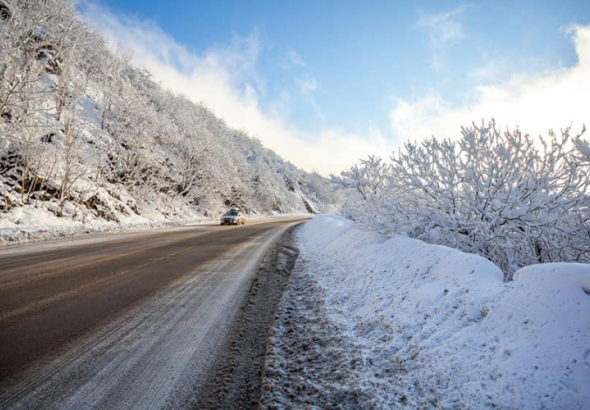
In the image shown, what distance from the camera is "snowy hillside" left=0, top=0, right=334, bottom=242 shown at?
13.9m

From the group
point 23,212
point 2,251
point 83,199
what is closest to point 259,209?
point 83,199

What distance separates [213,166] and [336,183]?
91.4 ft

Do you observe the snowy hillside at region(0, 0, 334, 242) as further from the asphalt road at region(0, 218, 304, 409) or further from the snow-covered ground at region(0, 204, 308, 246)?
the asphalt road at region(0, 218, 304, 409)

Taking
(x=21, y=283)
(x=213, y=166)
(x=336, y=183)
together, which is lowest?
(x=21, y=283)

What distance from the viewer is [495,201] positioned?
4895 millimetres

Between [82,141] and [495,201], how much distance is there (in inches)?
954

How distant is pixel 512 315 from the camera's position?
2469 mm

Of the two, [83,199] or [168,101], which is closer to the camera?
[83,199]

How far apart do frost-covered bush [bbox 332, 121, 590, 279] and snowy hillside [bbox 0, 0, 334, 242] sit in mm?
15704

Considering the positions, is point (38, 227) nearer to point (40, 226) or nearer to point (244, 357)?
point (40, 226)

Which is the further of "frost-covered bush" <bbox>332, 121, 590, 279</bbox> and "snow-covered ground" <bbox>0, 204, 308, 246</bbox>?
"snow-covered ground" <bbox>0, 204, 308, 246</bbox>

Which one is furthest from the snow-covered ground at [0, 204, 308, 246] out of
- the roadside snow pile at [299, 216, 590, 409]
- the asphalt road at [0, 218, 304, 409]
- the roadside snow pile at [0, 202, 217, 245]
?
the roadside snow pile at [299, 216, 590, 409]

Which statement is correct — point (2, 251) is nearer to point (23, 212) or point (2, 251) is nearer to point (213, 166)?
point (23, 212)

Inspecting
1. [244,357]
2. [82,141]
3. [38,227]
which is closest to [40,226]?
[38,227]
